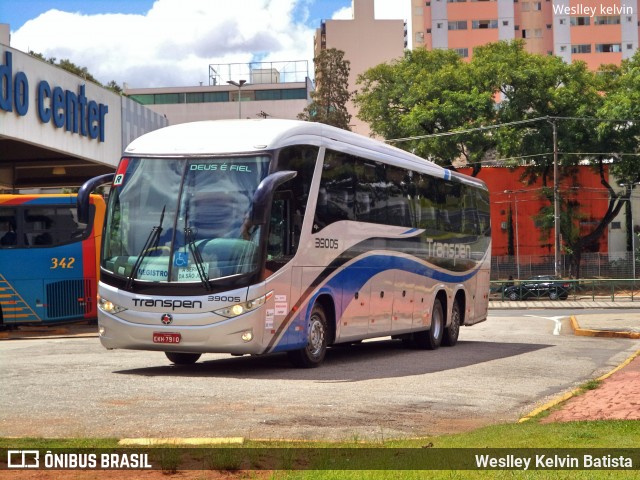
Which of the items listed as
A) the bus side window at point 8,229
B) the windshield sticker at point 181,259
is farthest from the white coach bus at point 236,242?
the bus side window at point 8,229

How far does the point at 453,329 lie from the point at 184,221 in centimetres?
1027

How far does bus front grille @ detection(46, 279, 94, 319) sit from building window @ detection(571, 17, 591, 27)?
329ft

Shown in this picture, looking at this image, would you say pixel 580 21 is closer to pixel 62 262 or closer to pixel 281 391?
pixel 62 262

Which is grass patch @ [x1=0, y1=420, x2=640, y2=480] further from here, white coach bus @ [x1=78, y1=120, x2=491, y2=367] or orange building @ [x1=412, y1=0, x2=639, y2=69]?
orange building @ [x1=412, y1=0, x2=639, y2=69]

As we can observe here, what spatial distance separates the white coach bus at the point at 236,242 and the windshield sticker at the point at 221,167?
17 mm

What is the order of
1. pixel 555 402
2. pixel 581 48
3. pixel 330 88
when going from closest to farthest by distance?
pixel 555 402, pixel 330 88, pixel 581 48

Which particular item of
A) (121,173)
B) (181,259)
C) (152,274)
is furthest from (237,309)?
(121,173)

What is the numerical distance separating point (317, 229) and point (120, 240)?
121 inches

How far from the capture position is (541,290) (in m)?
57.3

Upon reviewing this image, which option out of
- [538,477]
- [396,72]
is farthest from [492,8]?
[538,477]

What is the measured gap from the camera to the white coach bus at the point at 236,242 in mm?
15156

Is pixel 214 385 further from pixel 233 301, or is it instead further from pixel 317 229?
pixel 317 229

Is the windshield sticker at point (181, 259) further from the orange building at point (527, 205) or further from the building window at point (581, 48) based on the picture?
the building window at point (581, 48)

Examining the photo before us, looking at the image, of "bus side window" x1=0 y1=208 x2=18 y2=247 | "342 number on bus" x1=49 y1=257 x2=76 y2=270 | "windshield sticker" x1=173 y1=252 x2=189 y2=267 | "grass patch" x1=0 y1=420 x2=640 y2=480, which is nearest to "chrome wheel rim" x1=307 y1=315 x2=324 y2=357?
"windshield sticker" x1=173 y1=252 x2=189 y2=267
